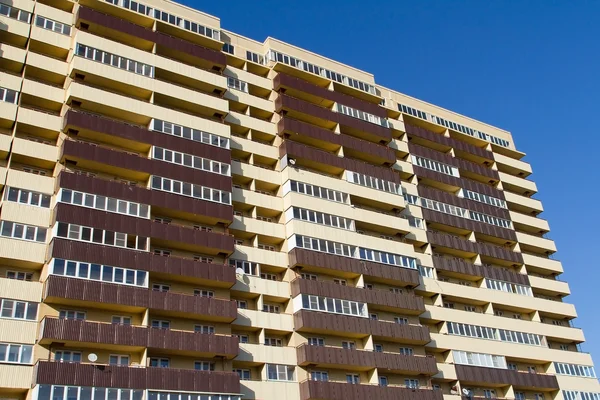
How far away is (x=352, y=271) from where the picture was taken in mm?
57031

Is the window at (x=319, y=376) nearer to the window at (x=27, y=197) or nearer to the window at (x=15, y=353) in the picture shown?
the window at (x=15, y=353)

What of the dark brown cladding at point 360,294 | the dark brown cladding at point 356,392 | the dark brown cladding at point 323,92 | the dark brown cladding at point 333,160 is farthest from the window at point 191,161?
the dark brown cladding at point 356,392

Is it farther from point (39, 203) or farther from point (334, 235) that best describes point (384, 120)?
point (39, 203)

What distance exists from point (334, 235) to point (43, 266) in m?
25.4

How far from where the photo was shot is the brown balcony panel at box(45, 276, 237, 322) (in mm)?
42031

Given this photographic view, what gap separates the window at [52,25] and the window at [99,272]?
23.1 m

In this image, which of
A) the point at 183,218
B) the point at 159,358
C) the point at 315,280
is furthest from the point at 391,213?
the point at 159,358

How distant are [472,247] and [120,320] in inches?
1623

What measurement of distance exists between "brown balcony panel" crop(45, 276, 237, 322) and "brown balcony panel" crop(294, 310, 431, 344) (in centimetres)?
637

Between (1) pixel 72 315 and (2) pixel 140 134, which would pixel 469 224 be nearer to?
(2) pixel 140 134

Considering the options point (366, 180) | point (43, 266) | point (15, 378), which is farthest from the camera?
point (366, 180)

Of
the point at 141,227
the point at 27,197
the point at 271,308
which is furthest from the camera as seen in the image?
the point at 271,308

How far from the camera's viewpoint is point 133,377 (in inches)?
1631

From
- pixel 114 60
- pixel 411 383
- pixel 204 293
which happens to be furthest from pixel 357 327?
pixel 114 60
